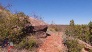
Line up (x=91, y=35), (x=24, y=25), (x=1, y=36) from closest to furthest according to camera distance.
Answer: (x=1, y=36)
(x=24, y=25)
(x=91, y=35)

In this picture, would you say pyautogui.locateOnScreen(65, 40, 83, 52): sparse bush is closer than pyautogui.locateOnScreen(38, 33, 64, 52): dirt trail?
No

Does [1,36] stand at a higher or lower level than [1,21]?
lower

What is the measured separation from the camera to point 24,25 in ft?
71.3

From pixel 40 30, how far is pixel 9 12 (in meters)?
4.01

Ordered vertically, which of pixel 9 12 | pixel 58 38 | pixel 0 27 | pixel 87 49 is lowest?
pixel 87 49

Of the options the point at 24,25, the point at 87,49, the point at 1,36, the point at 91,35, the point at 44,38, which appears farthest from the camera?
the point at 91,35

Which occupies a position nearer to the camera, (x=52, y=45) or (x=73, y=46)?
(x=52, y=45)

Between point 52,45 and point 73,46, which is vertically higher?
point 52,45

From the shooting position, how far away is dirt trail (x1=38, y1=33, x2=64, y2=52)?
20.8 meters

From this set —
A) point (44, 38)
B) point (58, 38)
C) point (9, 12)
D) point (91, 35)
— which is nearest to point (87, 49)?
point (58, 38)

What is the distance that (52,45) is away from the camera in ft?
71.4

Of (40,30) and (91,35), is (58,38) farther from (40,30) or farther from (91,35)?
→ (91,35)

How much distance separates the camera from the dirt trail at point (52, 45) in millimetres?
20766

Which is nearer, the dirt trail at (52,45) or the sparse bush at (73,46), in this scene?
the dirt trail at (52,45)
